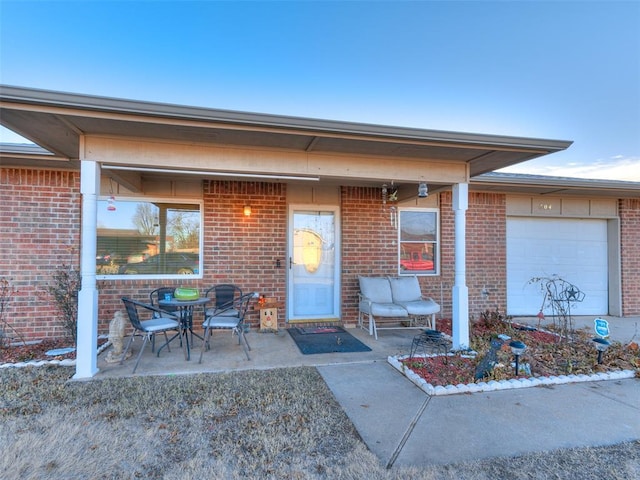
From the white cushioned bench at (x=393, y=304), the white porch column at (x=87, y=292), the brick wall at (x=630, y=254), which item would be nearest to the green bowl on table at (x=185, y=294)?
the white porch column at (x=87, y=292)

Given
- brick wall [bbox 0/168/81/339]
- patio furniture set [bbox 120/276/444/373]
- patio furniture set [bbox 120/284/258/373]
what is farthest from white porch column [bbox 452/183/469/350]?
brick wall [bbox 0/168/81/339]

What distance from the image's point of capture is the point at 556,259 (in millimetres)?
7730

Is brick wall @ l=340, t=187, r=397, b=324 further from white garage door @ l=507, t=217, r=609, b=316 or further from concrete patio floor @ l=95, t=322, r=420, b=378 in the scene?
white garage door @ l=507, t=217, r=609, b=316

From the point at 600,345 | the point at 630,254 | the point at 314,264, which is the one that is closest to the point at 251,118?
the point at 314,264

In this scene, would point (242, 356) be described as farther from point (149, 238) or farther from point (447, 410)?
point (149, 238)

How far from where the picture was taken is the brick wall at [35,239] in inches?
209

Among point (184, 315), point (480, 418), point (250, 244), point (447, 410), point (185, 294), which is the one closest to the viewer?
point (480, 418)

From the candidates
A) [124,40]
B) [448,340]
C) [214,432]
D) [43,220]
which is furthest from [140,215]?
[448,340]

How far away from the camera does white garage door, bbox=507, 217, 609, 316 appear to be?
7.55m

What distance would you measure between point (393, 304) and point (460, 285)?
1.37 m

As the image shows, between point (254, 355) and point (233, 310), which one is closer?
point (254, 355)

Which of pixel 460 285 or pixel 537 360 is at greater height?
pixel 460 285

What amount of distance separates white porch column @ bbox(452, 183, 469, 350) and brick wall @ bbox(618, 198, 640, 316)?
550 centimetres

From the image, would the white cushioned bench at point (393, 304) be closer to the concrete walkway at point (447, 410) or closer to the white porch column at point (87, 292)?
the concrete walkway at point (447, 410)
